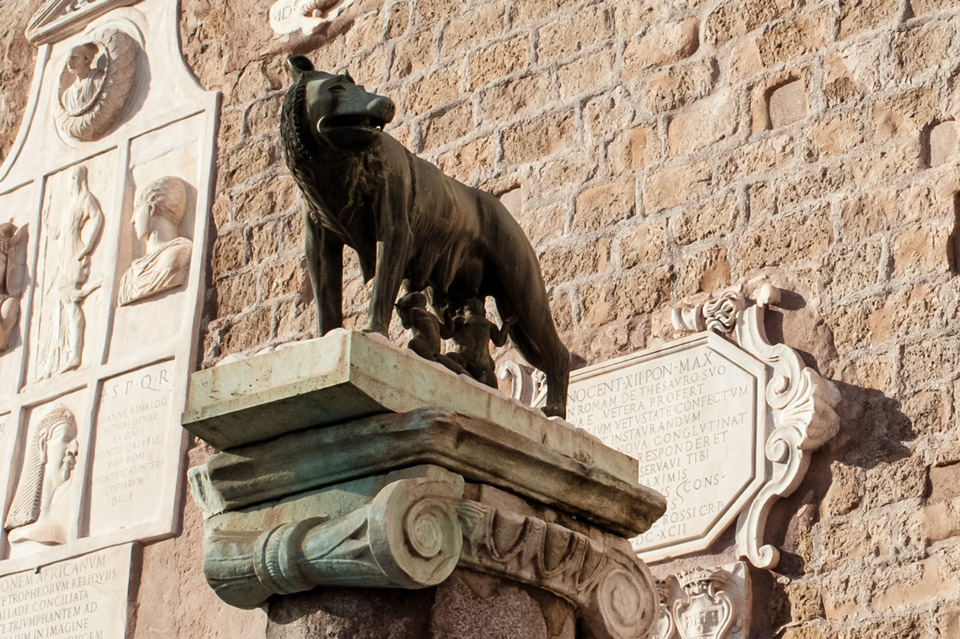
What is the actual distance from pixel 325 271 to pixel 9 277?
15.3 feet

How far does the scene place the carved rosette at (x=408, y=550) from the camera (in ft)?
8.36

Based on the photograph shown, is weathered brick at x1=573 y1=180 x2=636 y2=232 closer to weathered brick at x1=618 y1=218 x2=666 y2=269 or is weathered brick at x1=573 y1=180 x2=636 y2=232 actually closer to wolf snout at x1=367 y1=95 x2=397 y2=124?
weathered brick at x1=618 y1=218 x2=666 y2=269

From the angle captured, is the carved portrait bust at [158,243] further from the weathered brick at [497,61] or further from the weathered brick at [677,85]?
the weathered brick at [677,85]

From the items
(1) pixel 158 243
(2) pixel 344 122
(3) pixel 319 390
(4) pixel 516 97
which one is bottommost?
(3) pixel 319 390

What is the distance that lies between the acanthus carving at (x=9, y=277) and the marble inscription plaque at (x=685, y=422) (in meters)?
3.01

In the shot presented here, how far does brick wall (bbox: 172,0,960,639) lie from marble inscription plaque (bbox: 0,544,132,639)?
961mm

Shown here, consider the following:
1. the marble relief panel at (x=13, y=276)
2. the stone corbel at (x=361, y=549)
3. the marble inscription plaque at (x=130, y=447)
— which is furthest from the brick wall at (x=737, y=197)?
the stone corbel at (x=361, y=549)

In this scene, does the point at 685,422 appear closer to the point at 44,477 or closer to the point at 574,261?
the point at 574,261

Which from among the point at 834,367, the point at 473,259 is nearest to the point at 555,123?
the point at 834,367

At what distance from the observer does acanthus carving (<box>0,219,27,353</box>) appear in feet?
24.1

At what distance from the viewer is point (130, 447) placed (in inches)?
265

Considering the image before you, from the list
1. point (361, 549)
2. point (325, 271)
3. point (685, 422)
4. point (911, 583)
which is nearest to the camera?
point (361, 549)

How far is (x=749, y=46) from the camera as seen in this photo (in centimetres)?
562

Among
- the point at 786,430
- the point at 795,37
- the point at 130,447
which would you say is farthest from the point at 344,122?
the point at 130,447
